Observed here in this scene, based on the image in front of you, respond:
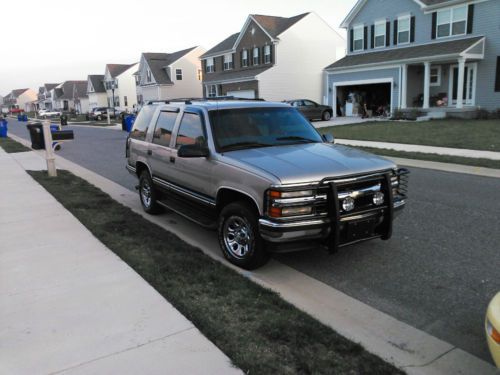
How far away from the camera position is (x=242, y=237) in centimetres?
511

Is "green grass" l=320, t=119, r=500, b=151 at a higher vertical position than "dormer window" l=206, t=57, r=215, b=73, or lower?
lower

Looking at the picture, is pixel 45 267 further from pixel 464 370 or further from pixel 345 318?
pixel 464 370

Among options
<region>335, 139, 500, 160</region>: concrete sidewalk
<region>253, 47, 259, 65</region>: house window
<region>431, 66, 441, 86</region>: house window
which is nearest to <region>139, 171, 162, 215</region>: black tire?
<region>335, 139, 500, 160</region>: concrete sidewalk

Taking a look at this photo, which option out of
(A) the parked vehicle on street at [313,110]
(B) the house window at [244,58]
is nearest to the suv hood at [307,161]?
(A) the parked vehicle on street at [313,110]

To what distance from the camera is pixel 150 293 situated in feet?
14.4

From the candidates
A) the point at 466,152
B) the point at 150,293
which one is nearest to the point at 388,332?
the point at 150,293

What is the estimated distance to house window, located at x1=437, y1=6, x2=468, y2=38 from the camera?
1006 inches

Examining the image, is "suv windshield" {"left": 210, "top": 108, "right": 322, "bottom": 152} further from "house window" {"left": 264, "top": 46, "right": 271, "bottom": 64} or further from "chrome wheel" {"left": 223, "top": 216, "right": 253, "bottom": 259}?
"house window" {"left": 264, "top": 46, "right": 271, "bottom": 64}

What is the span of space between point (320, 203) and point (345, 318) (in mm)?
1148

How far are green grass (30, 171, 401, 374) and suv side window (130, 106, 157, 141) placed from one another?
5.94 feet

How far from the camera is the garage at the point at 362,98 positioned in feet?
105

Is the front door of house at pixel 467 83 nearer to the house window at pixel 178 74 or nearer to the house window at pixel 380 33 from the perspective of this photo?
the house window at pixel 380 33

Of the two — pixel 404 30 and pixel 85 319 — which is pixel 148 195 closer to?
pixel 85 319

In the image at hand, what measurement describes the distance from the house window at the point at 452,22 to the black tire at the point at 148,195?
79.0 feet
